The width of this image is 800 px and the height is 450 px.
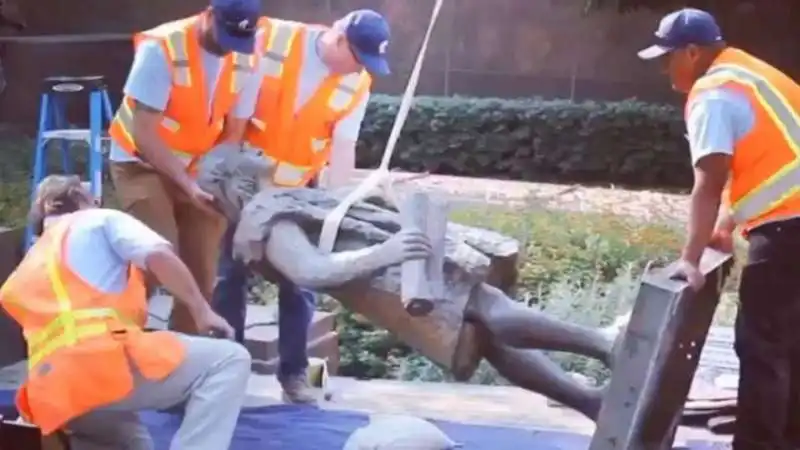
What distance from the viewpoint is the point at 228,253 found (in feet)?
12.4

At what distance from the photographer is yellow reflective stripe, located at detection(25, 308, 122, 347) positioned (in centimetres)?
299

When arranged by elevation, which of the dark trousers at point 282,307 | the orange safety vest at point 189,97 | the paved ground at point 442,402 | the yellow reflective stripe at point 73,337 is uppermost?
the orange safety vest at point 189,97

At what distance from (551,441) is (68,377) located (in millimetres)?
1417

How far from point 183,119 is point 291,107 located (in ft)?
1.00

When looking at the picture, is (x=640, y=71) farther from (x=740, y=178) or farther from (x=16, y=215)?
(x=16, y=215)

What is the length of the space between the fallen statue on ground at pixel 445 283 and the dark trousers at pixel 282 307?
258mm

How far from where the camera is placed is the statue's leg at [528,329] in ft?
10.5

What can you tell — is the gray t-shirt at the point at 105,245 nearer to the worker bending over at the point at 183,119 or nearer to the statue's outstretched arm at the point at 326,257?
the statue's outstretched arm at the point at 326,257

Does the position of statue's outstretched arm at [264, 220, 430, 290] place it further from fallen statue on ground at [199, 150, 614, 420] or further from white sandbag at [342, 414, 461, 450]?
white sandbag at [342, 414, 461, 450]

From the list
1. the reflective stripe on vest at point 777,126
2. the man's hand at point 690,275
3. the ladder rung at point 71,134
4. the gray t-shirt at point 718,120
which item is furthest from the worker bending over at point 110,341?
the ladder rung at point 71,134

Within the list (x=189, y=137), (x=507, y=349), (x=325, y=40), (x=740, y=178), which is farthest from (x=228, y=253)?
(x=740, y=178)

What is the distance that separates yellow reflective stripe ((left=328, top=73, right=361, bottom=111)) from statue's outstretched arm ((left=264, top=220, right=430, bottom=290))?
1.39ft

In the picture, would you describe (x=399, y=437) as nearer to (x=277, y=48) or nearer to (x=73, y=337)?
(x=73, y=337)

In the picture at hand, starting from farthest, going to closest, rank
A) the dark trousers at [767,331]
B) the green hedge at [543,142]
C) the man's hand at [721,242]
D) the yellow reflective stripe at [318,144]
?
1. the green hedge at [543,142]
2. the yellow reflective stripe at [318,144]
3. the man's hand at [721,242]
4. the dark trousers at [767,331]
